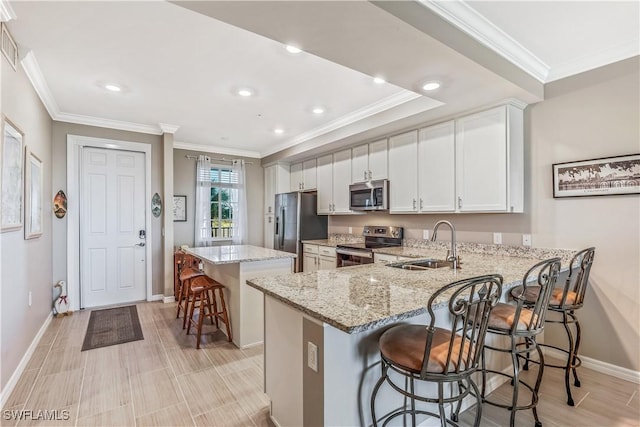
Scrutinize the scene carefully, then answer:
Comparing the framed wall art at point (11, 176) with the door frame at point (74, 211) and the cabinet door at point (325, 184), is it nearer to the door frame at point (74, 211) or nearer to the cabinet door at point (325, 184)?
the door frame at point (74, 211)

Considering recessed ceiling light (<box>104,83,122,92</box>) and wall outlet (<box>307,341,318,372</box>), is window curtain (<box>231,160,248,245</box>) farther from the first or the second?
wall outlet (<box>307,341,318,372</box>)

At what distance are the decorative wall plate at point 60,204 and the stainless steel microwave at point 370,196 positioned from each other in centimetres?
386

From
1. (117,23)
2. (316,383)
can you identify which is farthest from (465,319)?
(117,23)

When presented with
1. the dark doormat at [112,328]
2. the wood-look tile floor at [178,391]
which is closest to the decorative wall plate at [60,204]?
the dark doormat at [112,328]

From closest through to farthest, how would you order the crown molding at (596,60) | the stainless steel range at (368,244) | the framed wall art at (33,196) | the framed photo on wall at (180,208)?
the crown molding at (596,60) < the framed wall art at (33,196) < the stainless steel range at (368,244) < the framed photo on wall at (180,208)

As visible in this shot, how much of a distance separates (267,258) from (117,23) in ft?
7.17

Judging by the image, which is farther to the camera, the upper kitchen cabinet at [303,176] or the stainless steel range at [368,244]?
the upper kitchen cabinet at [303,176]

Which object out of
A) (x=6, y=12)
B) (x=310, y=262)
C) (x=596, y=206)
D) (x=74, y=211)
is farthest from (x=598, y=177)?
(x=74, y=211)

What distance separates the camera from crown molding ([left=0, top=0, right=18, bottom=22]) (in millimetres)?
1997

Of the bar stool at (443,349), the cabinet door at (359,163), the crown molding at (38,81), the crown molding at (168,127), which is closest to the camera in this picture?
the bar stool at (443,349)

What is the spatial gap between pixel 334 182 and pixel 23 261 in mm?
3700

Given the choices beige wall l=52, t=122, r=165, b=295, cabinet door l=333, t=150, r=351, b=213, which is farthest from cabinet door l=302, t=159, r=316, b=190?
beige wall l=52, t=122, r=165, b=295

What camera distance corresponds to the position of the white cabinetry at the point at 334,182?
478cm

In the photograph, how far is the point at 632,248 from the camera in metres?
2.47
